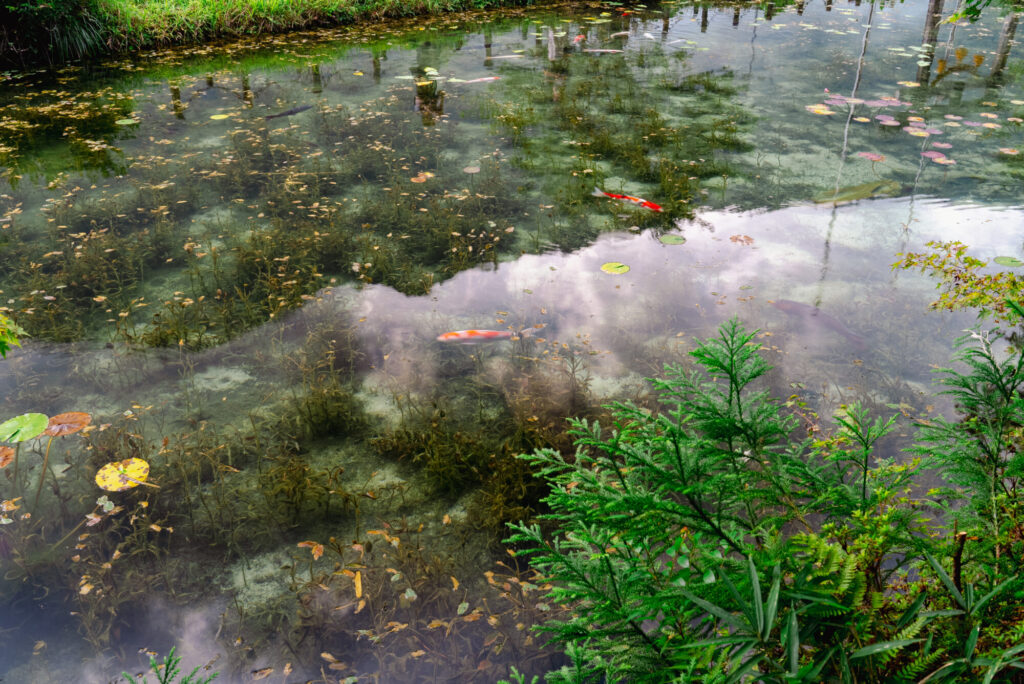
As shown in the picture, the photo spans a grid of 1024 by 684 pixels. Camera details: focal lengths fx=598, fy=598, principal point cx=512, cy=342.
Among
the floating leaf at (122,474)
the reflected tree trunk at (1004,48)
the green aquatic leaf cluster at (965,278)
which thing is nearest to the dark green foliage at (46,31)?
the floating leaf at (122,474)

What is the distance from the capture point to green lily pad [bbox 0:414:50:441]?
279 cm

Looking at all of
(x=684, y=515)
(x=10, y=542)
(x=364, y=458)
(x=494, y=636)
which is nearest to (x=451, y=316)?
(x=364, y=458)

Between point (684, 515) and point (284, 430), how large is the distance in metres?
2.45

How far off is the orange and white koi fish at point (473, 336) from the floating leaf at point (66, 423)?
5.98 ft

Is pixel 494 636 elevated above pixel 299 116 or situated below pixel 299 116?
below

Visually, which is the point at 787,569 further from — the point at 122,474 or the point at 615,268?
the point at 615,268

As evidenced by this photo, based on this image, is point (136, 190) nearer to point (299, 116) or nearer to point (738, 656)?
point (299, 116)

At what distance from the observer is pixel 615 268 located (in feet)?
13.7

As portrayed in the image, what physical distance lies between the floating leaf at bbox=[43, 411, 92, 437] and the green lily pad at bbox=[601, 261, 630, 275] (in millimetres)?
3148

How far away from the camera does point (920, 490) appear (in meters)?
2.45

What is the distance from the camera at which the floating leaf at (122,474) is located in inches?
103

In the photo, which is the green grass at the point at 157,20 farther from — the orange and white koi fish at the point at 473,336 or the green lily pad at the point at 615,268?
the green lily pad at the point at 615,268

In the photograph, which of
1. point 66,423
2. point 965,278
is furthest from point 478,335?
point 965,278

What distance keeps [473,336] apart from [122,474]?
1.85 meters
